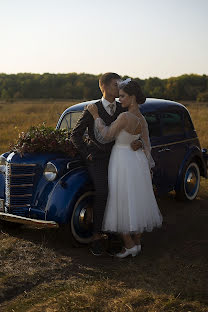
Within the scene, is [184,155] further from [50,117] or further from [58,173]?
[50,117]

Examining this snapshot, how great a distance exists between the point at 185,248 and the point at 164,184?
1.72 metres

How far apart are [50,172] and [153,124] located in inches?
90.8

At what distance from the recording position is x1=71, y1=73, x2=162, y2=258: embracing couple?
4.96m

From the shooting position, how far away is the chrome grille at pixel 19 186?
17.8 ft

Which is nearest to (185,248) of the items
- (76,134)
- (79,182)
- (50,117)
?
(79,182)

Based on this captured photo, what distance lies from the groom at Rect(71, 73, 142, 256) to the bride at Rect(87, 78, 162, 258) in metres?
0.08

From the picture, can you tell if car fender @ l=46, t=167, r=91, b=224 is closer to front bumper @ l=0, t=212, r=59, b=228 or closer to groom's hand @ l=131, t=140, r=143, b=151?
front bumper @ l=0, t=212, r=59, b=228

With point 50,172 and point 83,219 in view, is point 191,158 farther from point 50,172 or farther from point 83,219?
point 50,172

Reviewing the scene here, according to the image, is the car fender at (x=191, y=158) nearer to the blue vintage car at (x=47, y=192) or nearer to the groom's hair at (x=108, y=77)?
the blue vintage car at (x=47, y=192)

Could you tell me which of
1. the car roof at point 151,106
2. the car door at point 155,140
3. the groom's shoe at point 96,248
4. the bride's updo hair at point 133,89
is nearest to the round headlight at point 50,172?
the groom's shoe at point 96,248

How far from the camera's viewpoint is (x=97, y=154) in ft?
17.2

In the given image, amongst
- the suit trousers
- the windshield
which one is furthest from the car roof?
the suit trousers

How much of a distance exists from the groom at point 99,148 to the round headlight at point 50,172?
1.30ft

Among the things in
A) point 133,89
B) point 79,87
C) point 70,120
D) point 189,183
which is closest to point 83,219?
point 133,89
